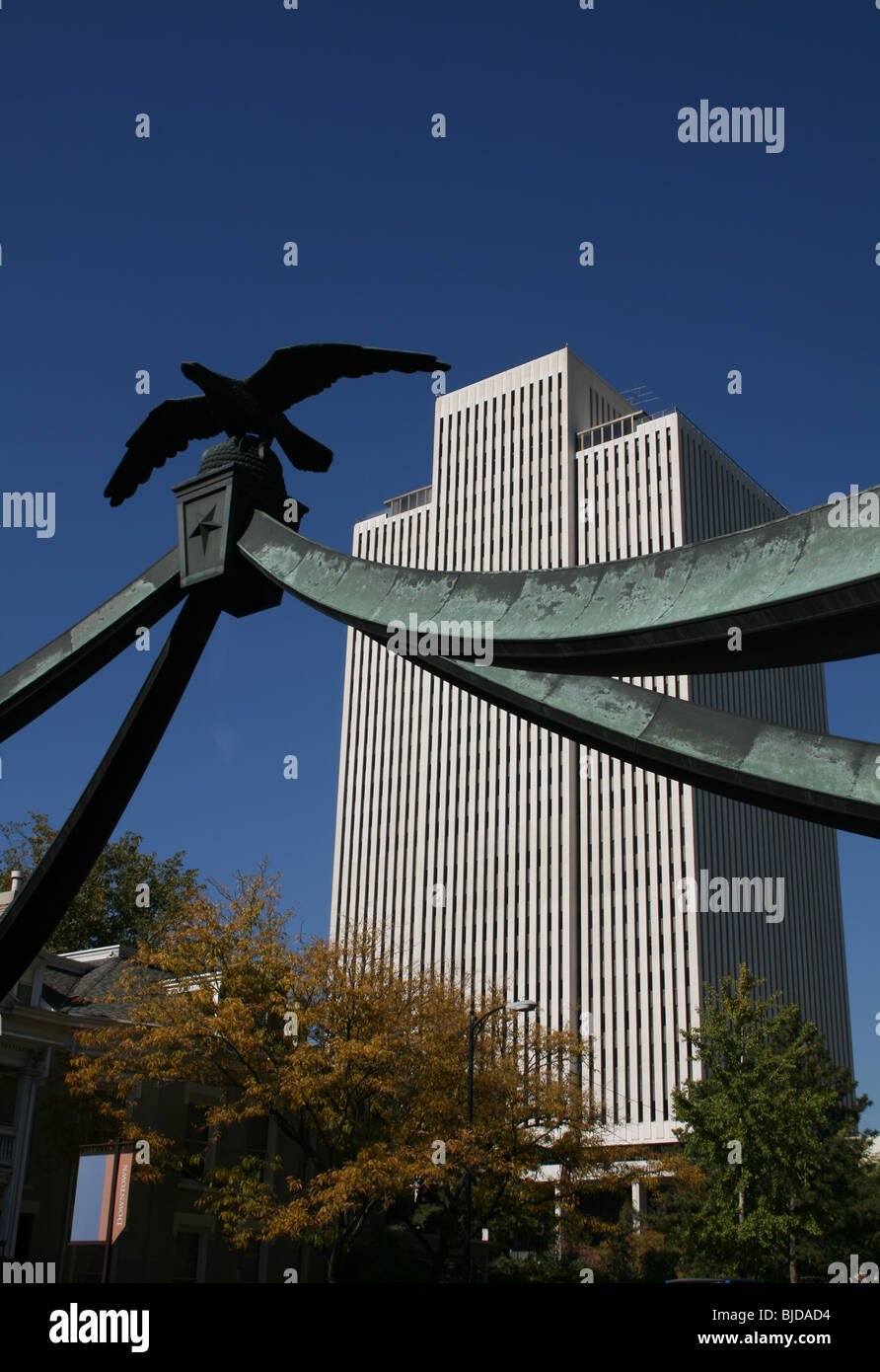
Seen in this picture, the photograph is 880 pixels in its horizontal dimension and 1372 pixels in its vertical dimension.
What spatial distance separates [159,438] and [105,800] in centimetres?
283

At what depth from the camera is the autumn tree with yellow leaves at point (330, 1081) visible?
85.5ft

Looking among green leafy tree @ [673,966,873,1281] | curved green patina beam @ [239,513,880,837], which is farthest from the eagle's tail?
green leafy tree @ [673,966,873,1281]

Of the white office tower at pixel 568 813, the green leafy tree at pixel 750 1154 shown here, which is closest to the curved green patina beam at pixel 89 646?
the green leafy tree at pixel 750 1154

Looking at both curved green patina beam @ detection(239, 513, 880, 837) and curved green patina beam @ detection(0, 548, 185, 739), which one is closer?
curved green patina beam @ detection(239, 513, 880, 837)

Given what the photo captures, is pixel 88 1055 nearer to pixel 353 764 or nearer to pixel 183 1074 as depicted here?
pixel 183 1074

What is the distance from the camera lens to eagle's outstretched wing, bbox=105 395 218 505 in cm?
897

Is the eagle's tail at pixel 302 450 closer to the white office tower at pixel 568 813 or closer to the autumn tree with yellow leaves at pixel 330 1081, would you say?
the autumn tree with yellow leaves at pixel 330 1081

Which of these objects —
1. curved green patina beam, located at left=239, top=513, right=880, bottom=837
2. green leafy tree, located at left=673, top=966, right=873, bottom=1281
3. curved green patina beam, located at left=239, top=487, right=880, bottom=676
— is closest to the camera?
curved green patina beam, located at left=239, top=487, right=880, bottom=676

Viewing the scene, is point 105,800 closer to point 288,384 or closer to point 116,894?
point 288,384

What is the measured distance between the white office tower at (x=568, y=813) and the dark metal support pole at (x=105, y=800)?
66033 mm

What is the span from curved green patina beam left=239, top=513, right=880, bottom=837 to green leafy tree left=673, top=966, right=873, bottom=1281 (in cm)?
2747

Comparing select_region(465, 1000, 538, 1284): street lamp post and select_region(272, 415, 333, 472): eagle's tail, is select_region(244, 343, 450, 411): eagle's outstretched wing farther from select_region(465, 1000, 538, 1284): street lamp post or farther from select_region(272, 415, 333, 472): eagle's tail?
select_region(465, 1000, 538, 1284): street lamp post

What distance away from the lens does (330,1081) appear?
85.5 ft
